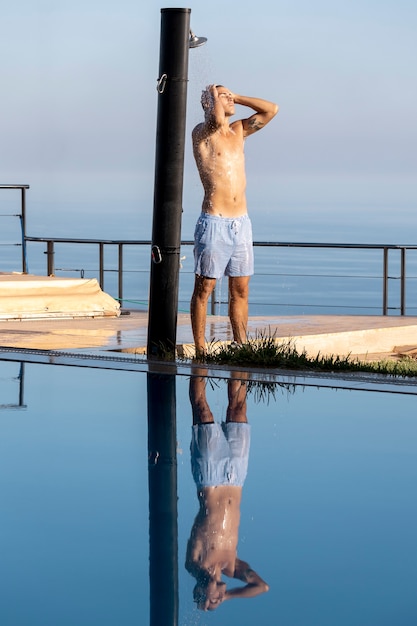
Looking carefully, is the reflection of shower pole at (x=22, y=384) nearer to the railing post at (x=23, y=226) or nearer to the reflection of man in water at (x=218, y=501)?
the reflection of man in water at (x=218, y=501)

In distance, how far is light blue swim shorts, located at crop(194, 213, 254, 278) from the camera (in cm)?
766

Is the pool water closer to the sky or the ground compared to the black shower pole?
closer to the ground

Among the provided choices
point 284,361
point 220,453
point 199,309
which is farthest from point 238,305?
point 220,453

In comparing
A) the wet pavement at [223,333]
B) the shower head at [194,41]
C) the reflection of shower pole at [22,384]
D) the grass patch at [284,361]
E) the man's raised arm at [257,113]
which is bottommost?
the reflection of shower pole at [22,384]

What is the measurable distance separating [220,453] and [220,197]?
305 cm

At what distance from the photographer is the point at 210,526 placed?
374 cm

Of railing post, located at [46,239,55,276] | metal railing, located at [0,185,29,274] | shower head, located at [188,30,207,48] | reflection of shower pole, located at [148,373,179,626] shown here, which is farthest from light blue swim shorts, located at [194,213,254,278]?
railing post, located at [46,239,55,276]

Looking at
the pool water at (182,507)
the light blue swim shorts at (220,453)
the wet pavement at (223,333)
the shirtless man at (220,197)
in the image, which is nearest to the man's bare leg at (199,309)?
the shirtless man at (220,197)

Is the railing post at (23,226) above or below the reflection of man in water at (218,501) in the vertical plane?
above

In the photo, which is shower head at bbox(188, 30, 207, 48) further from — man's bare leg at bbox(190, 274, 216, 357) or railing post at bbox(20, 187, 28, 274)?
railing post at bbox(20, 187, 28, 274)

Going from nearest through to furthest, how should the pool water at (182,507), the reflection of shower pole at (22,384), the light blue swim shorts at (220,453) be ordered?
1. the pool water at (182,507)
2. the light blue swim shorts at (220,453)
3. the reflection of shower pole at (22,384)

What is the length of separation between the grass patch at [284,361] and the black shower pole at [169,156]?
0.40 m

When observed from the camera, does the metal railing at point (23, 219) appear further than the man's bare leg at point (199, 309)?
Yes

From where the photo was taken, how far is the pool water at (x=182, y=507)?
3008mm
